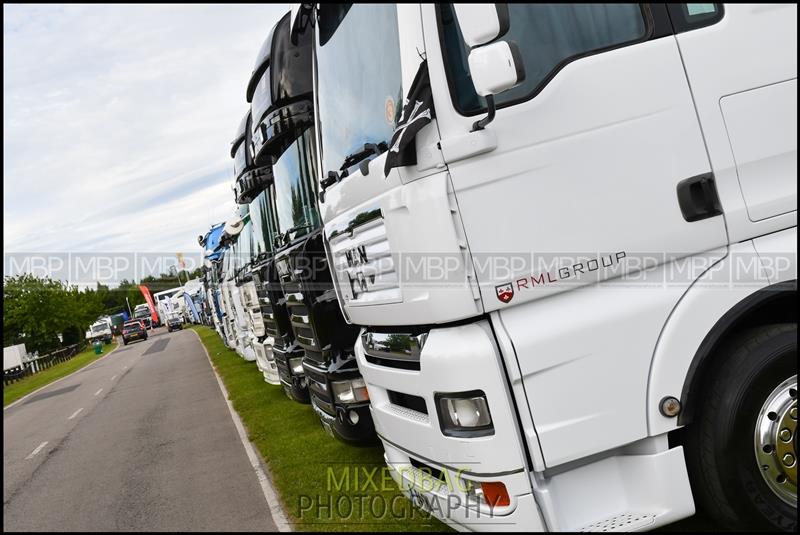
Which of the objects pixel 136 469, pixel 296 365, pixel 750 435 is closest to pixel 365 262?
pixel 750 435

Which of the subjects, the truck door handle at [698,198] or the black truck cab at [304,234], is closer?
the truck door handle at [698,198]

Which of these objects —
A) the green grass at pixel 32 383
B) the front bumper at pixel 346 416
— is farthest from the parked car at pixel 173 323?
the front bumper at pixel 346 416

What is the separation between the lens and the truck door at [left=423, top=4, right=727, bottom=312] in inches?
115

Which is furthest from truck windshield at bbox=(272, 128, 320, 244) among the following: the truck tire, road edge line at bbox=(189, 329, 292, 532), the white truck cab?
the truck tire

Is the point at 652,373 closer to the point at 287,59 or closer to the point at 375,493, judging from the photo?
the point at 375,493

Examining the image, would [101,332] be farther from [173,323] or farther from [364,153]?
[364,153]

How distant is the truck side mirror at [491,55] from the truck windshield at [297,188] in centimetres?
324

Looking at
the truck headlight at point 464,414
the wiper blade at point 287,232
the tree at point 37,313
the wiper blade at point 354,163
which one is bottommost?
the truck headlight at point 464,414

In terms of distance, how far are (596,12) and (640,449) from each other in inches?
83.0

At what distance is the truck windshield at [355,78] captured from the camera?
334 cm

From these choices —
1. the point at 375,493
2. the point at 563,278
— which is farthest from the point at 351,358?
the point at 563,278

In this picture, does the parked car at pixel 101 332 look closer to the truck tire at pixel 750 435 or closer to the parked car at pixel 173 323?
the parked car at pixel 173 323

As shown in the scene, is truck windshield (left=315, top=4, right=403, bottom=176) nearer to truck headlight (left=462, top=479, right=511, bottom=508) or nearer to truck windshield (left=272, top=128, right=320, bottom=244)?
truck windshield (left=272, top=128, right=320, bottom=244)

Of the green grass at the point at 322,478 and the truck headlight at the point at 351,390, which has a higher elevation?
the truck headlight at the point at 351,390
